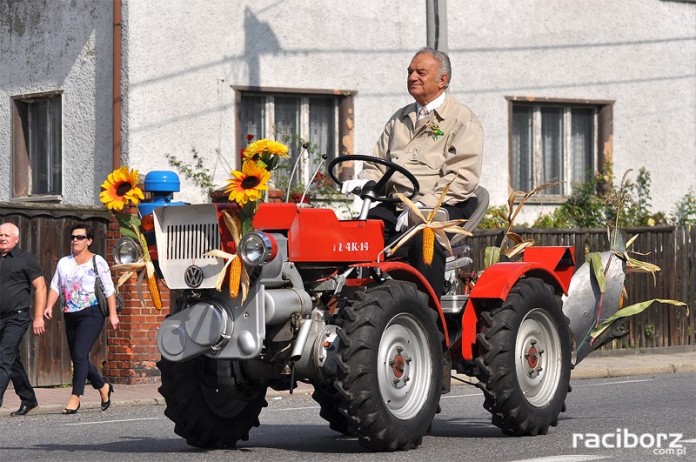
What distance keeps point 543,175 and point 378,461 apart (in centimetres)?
1478

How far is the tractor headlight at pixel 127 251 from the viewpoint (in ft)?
30.2

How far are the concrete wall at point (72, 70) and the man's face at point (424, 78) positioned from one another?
9341 millimetres

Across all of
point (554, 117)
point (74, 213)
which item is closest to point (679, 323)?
point (554, 117)

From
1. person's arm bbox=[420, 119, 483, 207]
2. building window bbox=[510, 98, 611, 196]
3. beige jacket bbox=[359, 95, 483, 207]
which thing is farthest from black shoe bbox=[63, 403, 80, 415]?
building window bbox=[510, 98, 611, 196]

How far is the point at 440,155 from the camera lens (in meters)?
10.3

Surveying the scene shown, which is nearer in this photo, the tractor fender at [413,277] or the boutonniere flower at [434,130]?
the tractor fender at [413,277]

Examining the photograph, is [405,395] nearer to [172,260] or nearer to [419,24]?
[172,260]

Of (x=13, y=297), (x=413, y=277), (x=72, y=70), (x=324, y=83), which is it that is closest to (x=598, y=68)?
(x=324, y=83)

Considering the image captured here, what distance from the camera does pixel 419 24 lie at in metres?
21.2

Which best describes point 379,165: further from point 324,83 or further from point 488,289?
point 324,83

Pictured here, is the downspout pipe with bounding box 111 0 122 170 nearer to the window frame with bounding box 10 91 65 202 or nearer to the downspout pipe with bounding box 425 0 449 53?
the window frame with bounding box 10 91 65 202

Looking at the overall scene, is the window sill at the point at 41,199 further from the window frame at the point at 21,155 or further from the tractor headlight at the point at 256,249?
the tractor headlight at the point at 256,249

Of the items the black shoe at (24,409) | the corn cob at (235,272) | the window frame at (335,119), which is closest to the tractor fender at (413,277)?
the corn cob at (235,272)

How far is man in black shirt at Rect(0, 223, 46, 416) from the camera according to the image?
1370 centimetres
